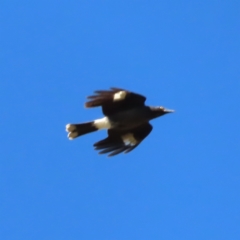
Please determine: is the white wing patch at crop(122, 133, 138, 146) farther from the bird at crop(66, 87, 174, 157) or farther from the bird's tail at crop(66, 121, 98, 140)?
the bird's tail at crop(66, 121, 98, 140)

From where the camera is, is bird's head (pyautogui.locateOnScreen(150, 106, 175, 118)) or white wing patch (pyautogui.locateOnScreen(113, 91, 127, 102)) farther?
bird's head (pyautogui.locateOnScreen(150, 106, 175, 118))

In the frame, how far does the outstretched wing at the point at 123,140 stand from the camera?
1834 centimetres

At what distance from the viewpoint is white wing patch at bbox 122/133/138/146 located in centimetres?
1848

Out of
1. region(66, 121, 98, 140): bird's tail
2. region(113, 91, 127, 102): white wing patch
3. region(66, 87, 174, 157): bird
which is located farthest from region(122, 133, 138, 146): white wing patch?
region(113, 91, 127, 102): white wing patch

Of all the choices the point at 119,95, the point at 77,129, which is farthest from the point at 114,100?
the point at 77,129

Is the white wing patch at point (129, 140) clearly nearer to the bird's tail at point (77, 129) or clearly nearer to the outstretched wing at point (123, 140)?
the outstretched wing at point (123, 140)

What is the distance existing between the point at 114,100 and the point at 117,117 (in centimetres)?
34

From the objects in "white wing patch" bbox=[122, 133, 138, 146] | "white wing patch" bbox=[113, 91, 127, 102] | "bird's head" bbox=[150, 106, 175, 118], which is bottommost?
"white wing patch" bbox=[122, 133, 138, 146]

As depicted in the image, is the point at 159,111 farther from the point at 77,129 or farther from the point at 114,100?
the point at 77,129

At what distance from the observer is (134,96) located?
1794 centimetres

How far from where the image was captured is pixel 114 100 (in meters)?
17.9

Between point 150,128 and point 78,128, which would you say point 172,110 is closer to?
point 150,128

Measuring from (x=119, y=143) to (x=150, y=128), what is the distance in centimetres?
66

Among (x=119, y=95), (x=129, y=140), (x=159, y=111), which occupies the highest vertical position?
(x=119, y=95)
